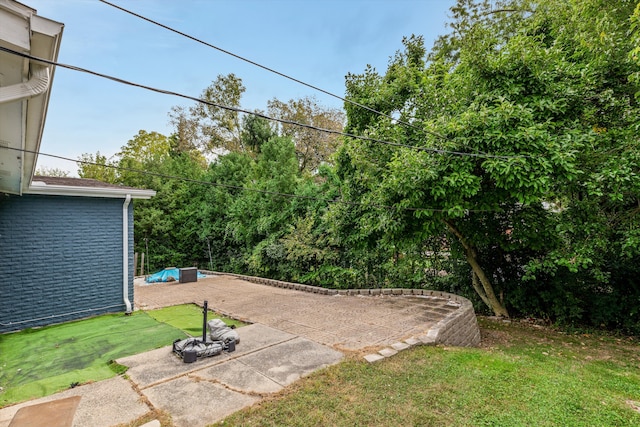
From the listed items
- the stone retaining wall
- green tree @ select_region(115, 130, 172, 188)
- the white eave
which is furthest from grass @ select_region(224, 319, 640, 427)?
green tree @ select_region(115, 130, 172, 188)

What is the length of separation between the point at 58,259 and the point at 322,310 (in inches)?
211

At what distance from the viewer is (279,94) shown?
19047mm

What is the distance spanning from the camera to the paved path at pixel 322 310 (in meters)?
4.97

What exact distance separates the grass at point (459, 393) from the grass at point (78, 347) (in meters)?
2.35

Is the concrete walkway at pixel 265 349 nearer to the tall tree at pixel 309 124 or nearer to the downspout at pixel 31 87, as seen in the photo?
the downspout at pixel 31 87

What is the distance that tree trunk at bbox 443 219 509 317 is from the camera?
7184 mm

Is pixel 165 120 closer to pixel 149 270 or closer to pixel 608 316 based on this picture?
pixel 149 270

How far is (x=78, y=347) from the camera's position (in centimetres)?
466

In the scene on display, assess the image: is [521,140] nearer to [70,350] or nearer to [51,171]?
[70,350]

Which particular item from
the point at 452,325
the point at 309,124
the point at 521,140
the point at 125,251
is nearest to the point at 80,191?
the point at 125,251

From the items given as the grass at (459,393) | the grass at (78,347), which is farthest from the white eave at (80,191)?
the grass at (459,393)

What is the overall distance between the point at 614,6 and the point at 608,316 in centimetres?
608

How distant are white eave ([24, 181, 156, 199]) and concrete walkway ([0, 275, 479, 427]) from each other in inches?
105

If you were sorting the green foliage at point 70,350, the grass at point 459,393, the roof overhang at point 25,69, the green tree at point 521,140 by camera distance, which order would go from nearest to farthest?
the roof overhang at point 25,69 < the grass at point 459,393 < the green foliage at point 70,350 < the green tree at point 521,140
